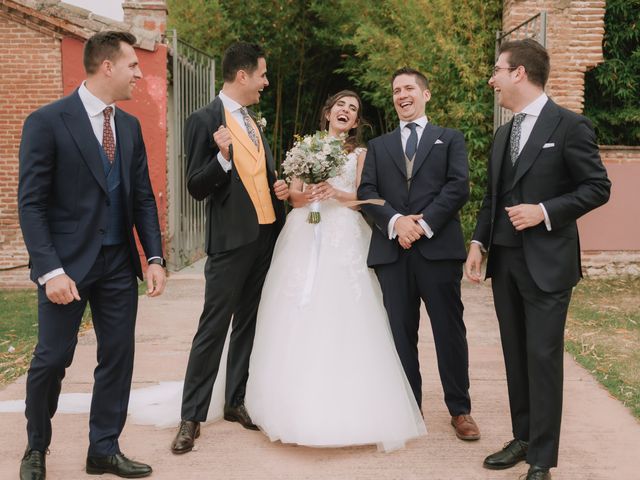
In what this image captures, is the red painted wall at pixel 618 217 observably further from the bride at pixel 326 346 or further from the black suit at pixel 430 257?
the bride at pixel 326 346

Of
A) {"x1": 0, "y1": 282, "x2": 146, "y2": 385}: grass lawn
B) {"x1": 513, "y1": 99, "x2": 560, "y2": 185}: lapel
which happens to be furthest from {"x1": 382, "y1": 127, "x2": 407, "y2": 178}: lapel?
{"x1": 0, "y1": 282, "x2": 146, "y2": 385}: grass lawn

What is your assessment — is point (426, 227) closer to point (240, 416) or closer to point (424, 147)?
point (424, 147)

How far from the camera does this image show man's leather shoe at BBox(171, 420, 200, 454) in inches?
154

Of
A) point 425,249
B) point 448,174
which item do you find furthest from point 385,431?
point 448,174

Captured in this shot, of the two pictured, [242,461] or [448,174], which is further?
[448,174]

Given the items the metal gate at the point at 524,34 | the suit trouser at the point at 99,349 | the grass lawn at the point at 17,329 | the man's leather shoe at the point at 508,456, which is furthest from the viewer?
the metal gate at the point at 524,34

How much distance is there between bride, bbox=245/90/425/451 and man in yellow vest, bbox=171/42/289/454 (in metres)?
0.21

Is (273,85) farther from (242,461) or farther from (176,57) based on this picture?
(242,461)

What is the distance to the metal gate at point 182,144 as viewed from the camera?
10227 millimetres

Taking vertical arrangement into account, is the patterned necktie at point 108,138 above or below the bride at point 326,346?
above

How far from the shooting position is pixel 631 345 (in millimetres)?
6445

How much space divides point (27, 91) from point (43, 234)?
24.1ft

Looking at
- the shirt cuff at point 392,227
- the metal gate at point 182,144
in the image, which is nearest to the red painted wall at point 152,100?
the metal gate at point 182,144

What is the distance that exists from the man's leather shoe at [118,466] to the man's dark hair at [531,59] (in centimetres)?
271
